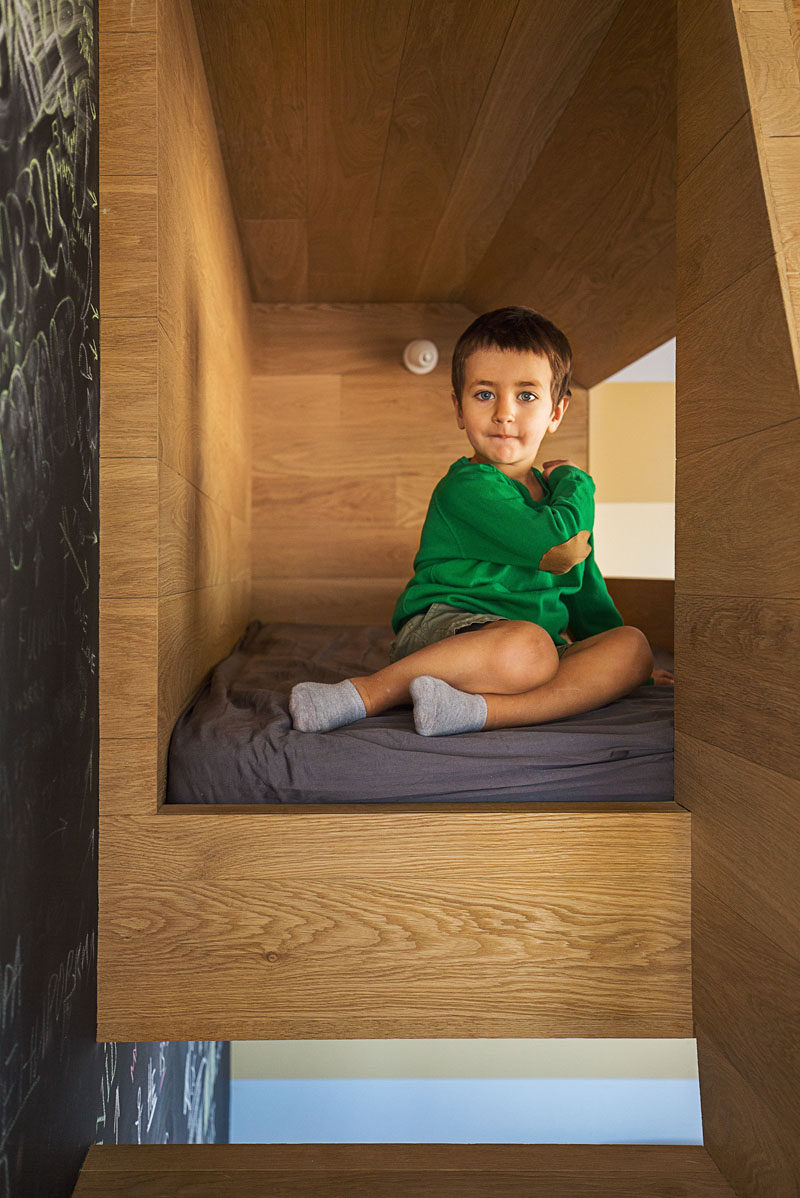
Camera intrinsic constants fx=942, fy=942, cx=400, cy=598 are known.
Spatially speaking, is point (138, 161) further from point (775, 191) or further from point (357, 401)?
point (357, 401)

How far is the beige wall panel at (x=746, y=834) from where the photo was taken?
77 centimetres

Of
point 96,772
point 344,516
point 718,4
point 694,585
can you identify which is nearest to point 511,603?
point 694,585

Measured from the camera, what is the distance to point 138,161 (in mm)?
956

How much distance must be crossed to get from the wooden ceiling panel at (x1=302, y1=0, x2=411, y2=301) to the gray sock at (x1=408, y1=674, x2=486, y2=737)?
876mm

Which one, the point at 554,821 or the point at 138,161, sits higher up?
the point at 138,161

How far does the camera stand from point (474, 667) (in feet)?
3.81

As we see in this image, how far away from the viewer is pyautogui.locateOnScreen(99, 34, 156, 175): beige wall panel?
3.12 feet

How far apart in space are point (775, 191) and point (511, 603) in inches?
27.5

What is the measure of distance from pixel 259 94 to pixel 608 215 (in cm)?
64

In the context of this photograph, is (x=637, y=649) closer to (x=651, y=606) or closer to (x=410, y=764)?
(x=410, y=764)

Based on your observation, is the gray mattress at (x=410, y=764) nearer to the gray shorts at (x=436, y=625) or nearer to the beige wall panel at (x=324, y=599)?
the gray shorts at (x=436, y=625)

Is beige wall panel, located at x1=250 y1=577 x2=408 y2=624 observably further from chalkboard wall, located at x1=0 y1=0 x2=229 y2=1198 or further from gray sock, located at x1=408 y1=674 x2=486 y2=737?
chalkboard wall, located at x1=0 y1=0 x2=229 y2=1198

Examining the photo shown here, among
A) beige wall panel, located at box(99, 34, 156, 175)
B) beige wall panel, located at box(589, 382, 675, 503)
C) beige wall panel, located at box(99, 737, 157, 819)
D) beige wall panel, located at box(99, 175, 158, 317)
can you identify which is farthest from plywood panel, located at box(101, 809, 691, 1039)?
beige wall panel, located at box(589, 382, 675, 503)

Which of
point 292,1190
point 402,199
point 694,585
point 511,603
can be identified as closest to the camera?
point 292,1190
